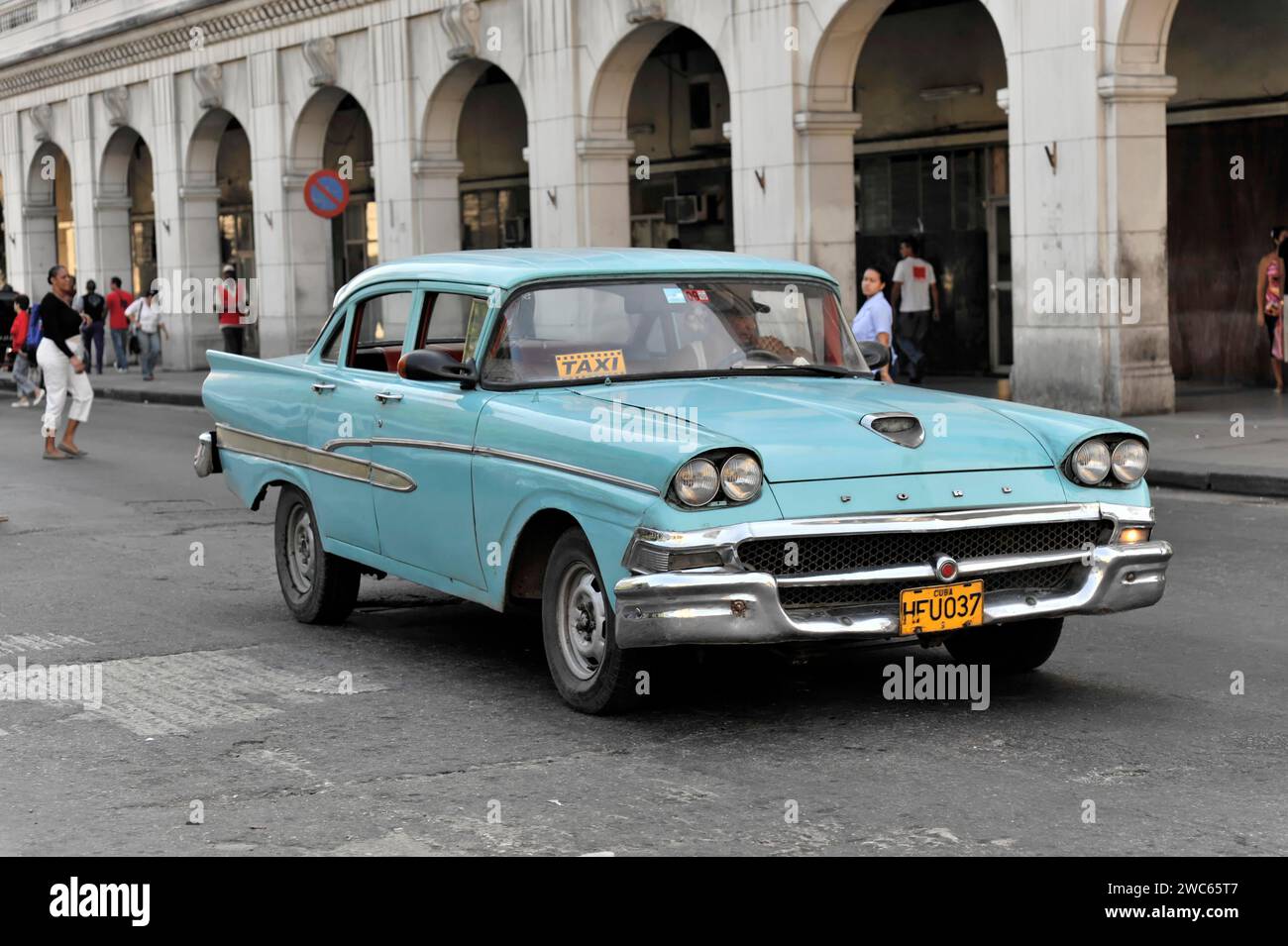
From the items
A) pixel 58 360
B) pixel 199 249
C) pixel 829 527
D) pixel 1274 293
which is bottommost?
pixel 829 527

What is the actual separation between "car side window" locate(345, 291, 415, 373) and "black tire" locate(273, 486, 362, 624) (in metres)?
0.74

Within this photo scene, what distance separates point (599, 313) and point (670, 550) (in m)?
1.69

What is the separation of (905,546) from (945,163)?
20210 millimetres

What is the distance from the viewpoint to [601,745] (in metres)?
6.64

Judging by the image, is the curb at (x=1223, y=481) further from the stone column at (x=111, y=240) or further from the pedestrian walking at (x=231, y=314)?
the stone column at (x=111, y=240)

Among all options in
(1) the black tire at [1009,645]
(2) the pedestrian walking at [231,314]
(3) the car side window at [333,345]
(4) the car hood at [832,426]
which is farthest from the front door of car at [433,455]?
(2) the pedestrian walking at [231,314]

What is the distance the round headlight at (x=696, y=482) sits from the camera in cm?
648

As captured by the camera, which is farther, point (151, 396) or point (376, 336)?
point (151, 396)

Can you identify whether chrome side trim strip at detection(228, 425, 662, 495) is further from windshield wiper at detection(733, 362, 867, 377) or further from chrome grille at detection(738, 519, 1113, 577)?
windshield wiper at detection(733, 362, 867, 377)

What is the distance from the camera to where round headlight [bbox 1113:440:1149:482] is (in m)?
7.11

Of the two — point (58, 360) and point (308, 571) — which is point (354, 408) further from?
point (58, 360)

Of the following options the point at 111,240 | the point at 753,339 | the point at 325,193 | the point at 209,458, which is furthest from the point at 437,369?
the point at 111,240

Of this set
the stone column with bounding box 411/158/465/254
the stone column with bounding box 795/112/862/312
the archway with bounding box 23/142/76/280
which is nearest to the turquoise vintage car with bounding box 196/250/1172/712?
the stone column with bounding box 795/112/862/312
